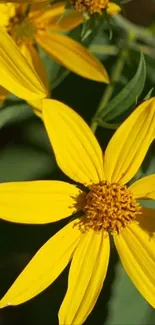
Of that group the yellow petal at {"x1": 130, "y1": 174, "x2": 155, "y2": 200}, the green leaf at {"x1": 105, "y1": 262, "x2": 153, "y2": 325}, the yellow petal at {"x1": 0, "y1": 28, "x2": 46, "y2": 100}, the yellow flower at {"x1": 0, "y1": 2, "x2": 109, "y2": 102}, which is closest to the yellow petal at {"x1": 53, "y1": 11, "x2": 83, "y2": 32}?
the yellow flower at {"x1": 0, "y1": 2, "x2": 109, "y2": 102}

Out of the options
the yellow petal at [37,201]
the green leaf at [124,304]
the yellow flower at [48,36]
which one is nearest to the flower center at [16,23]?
the yellow flower at [48,36]

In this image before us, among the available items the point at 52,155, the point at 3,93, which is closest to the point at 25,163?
the point at 52,155

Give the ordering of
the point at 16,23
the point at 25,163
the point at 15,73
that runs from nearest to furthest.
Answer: the point at 15,73
the point at 16,23
the point at 25,163

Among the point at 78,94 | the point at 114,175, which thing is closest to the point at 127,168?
the point at 114,175

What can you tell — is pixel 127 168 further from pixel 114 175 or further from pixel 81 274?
pixel 81 274

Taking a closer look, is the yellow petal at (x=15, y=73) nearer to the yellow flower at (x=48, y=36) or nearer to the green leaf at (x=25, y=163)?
the yellow flower at (x=48, y=36)

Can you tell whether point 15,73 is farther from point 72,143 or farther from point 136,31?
point 136,31
